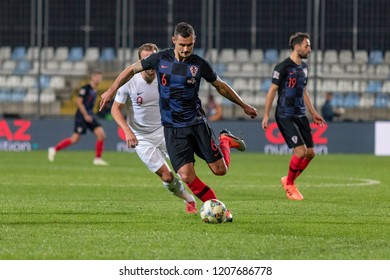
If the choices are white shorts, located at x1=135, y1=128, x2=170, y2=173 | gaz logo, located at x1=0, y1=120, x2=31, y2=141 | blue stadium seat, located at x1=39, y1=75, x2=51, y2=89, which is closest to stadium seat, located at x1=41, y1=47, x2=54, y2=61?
blue stadium seat, located at x1=39, y1=75, x2=51, y2=89

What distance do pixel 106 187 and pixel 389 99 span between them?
1522 cm

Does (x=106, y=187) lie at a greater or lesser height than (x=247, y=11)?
lesser

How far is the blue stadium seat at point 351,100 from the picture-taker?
32375mm

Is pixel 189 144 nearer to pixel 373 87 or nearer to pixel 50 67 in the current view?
pixel 373 87

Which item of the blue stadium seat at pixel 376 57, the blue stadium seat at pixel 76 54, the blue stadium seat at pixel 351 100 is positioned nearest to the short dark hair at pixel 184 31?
the blue stadium seat at pixel 351 100

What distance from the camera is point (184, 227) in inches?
458

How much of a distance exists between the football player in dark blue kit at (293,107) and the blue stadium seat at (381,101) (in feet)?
51.1

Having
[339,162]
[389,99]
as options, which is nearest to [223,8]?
[389,99]

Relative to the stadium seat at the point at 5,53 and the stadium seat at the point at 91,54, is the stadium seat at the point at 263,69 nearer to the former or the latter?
the stadium seat at the point at 91,54

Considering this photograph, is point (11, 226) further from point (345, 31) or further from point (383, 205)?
point (345, 31)

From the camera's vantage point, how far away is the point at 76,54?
114 ft

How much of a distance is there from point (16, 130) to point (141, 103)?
1876cm

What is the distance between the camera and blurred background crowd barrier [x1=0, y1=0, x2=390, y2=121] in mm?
32375
